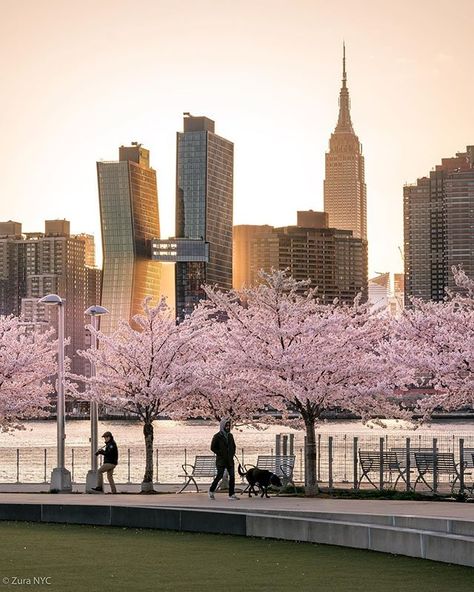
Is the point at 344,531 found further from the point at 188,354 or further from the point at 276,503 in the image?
the point at 188,354

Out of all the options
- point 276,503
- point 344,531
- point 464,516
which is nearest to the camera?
point 344,531

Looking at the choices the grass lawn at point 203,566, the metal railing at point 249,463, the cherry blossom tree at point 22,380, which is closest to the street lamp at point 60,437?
the metal railing at point 249,463

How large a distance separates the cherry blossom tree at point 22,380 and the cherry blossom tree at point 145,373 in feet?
26.3

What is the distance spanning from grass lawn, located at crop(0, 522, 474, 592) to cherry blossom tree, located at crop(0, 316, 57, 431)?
96.0 ft

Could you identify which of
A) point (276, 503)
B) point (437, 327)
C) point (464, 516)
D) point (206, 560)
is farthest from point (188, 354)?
point (206, 560)

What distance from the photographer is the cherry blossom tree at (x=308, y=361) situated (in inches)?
1574

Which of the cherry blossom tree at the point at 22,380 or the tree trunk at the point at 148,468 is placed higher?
the cherry blossom tree at the point at 22,380

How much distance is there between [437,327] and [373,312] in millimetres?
3599

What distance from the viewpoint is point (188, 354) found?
4628 cm

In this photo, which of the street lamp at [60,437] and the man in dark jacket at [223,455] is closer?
the man in dark jacket at [223,455]

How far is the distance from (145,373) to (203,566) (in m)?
24.8

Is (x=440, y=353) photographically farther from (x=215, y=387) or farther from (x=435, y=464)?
(x=215, y=387)

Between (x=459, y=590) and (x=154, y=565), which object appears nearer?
(x=459, y=590)

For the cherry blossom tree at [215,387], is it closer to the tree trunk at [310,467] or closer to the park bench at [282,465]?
the park bench at [282,465]
